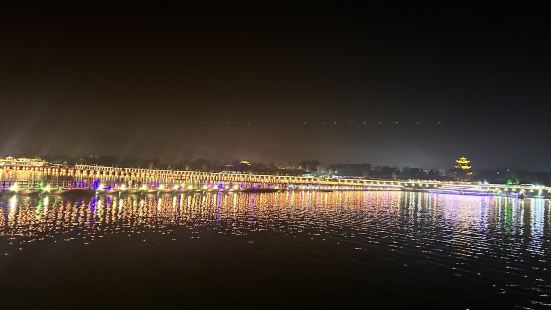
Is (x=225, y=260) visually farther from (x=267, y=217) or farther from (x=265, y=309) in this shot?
(x=267, y=217)

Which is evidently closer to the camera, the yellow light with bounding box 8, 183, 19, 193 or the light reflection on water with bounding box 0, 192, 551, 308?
the light reflection on water with bounding box 0, 192, 551, 308

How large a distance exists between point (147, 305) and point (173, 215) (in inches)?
976

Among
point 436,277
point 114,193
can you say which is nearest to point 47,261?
point 436,277

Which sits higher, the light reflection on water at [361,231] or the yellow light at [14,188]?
the yellow light at [14,188]

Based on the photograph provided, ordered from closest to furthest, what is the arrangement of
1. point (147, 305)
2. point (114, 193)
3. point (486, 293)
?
1. point (147, 305)
2. point (486, 293)
3. point (114, 193)

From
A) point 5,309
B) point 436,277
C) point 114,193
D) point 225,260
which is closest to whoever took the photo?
point 5,309

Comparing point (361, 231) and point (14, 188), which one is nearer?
point (361, 231)

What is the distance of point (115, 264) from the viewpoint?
20.2m

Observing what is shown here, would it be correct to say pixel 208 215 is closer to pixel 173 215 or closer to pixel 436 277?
pixel 173 215

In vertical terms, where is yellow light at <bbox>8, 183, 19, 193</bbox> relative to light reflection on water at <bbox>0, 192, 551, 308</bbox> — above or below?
above

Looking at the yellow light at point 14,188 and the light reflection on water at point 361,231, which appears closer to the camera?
the light reflection on water at point 361,231

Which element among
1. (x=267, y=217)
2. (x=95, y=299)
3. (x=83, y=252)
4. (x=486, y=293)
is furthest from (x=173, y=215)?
(x=486, y=293)

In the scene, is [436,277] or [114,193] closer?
[436,277]

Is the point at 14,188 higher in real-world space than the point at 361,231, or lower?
higher
